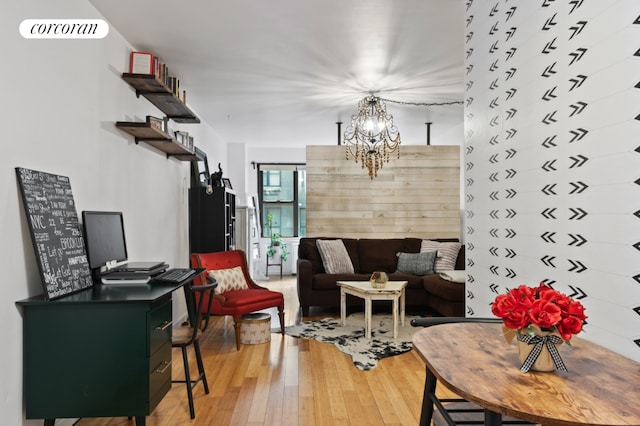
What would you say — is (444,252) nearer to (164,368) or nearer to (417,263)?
(417,263)

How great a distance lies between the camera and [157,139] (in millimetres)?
3912

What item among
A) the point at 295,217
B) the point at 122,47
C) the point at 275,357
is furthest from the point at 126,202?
the point at 295,217

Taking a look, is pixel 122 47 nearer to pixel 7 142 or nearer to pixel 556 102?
pixel 7 142

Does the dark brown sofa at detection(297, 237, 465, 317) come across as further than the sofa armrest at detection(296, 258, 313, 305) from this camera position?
No

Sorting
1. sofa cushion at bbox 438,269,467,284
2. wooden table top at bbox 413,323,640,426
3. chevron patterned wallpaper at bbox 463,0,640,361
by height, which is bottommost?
sofa cushion at bbox 438,269,467,284

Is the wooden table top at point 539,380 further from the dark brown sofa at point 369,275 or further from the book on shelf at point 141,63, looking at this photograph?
the dark brown sofa at point 369,275

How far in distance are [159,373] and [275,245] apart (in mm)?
6593

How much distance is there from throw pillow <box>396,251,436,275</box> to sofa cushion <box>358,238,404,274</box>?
16 centimetres

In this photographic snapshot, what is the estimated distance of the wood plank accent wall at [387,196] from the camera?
6.73 m

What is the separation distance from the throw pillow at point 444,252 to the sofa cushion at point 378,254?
375 millimetres

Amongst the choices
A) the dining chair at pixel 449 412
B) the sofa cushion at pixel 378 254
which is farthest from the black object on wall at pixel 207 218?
the dining chair at pixel 449 412

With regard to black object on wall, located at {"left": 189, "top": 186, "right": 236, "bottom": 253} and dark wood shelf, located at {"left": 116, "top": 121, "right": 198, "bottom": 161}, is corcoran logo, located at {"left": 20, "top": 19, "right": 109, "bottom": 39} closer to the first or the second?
dark wood shelf, located at {"left": 116, "top": 121, "right": 198, "bottom": 161}

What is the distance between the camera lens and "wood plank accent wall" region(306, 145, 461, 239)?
265 inches

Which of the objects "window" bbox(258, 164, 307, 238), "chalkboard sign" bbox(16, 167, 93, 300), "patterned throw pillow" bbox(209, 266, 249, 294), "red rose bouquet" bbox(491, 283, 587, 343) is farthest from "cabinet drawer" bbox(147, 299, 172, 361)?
"window" bbox(258, 164, 307, 238)
